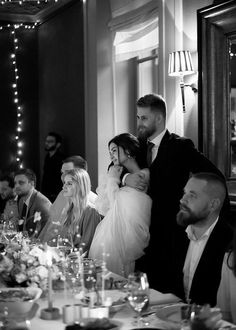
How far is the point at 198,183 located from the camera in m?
3.20

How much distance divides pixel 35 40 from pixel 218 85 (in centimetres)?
533

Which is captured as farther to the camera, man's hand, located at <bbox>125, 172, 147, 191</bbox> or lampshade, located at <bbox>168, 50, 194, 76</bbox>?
lampshade, located at <bbox>168, 50, 194, 76</bbox>

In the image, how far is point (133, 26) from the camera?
6.50 m

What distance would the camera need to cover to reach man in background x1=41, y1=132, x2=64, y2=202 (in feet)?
26.2

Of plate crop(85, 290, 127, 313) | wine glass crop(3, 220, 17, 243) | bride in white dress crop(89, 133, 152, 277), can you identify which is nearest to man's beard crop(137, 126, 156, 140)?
bride in white dress crop(89, 133, 152, 277)

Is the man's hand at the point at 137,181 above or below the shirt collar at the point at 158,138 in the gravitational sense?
below

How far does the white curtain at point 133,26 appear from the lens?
244 inches

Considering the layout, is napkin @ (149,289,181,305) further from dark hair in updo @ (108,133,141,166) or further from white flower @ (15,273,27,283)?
dark hair in updo @ (108,133,141,166)

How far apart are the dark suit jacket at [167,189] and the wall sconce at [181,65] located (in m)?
1.18

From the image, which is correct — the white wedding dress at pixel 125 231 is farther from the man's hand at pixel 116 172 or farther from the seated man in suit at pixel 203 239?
the seated man in suit at pixel 203 239

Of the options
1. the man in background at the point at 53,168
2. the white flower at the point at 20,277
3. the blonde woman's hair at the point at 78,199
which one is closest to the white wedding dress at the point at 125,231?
the blonde woman's hair at the point at 78,199

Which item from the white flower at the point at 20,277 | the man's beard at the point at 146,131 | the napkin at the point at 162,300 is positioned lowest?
the napkin at the point at 162,300

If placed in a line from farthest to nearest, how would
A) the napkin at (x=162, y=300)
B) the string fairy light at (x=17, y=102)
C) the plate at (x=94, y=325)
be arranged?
the string fairy light at (x=17, y=102) < the napkin at (x=162, y=300) < the plate at (x=94, y=325)

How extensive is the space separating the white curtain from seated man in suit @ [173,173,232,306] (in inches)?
126
